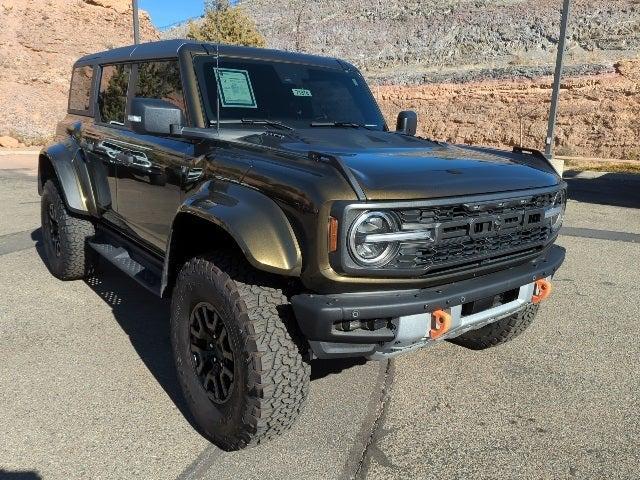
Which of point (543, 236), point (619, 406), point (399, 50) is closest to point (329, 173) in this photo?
point (543, 236)

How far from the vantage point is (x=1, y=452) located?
2639 mm

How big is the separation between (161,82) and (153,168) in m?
0.63

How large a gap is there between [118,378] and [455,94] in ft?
93.7

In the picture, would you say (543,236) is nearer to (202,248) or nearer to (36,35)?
(202,248)

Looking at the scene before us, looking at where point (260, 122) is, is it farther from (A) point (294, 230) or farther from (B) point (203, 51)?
(A) point (294, 230)

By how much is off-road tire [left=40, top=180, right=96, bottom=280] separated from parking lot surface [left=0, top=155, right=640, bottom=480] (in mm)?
218

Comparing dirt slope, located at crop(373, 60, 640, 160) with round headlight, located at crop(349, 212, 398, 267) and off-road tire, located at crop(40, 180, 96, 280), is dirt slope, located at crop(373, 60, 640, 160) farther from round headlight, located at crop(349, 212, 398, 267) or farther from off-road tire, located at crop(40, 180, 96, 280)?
round headlight, located at crop(349, 212, 398, 267)

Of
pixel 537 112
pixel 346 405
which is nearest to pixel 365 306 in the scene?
A: pixel 346 405

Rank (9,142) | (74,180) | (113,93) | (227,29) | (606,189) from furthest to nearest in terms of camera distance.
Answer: (227,29) < (9,142) < (606,189) < (74,180) < (113,93)

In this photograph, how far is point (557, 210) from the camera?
307cm

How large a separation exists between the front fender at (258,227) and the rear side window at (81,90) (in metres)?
2.90

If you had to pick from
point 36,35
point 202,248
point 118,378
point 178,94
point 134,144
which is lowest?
point 118,378

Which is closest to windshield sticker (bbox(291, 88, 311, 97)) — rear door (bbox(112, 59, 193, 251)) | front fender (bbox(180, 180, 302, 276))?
rear door (bbox(112, 59, 193, 251))

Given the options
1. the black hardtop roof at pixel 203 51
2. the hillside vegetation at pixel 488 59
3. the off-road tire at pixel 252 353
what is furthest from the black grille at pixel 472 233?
the hillside vegetation at pixel 488 59
